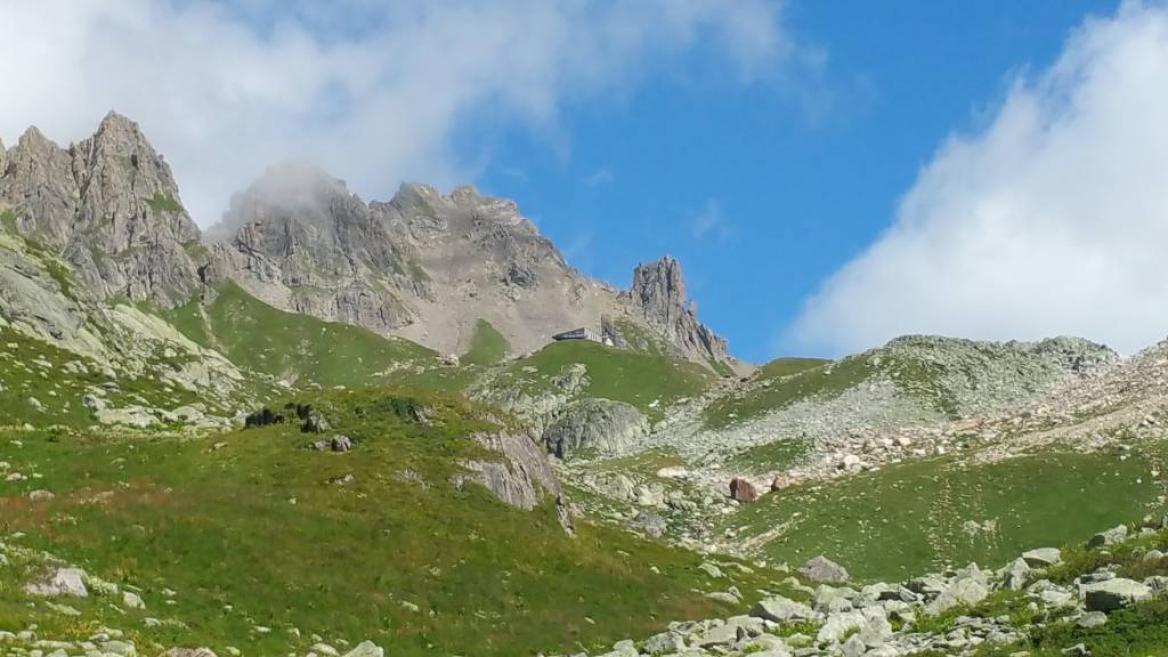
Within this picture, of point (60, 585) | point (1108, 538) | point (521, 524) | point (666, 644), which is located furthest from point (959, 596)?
point (521, 524)

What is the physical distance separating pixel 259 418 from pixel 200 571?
25.4m

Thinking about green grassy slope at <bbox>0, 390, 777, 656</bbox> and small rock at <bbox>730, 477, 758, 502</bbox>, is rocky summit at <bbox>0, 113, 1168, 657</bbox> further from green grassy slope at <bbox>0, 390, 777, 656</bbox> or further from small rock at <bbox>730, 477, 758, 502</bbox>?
small rock at <bbox>730, 477, 758, 502</bbox>

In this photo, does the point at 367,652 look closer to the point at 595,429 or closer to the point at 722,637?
the point at 722,637

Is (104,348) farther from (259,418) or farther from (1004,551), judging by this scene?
(1004,551)

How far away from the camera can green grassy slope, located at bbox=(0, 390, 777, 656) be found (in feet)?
124

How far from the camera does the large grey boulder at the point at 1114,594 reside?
2006cm

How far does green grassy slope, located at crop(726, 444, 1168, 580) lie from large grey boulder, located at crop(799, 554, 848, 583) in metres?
3.50

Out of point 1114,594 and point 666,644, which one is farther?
point 666,644

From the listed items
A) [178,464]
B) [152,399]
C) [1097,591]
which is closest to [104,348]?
[152,399]

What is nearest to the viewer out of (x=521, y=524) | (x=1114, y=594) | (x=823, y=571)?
(x=1114, y=594)

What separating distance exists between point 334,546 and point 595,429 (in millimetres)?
117457

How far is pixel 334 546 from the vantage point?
147 ft

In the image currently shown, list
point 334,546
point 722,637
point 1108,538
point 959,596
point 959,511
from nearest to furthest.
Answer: point 959,596 < point 722,637 < point 1108,538 < point 334,546 < point 959,511

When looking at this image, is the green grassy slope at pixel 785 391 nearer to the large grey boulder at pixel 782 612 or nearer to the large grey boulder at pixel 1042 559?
the large grey boulder at pixel 1042 559
